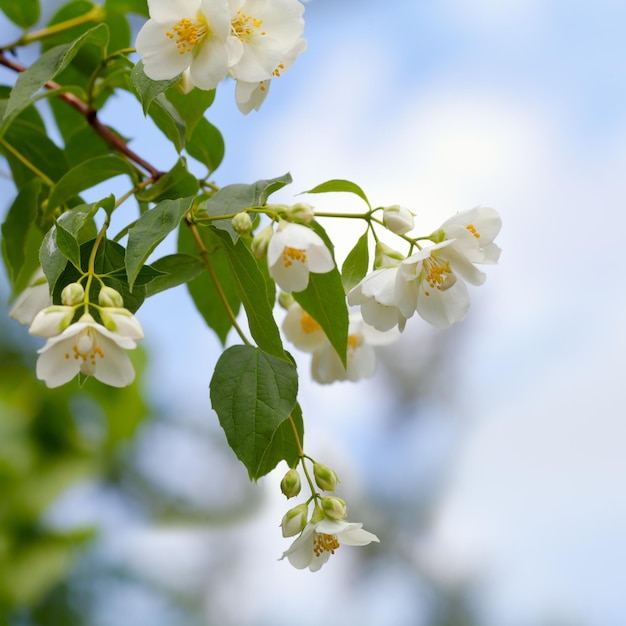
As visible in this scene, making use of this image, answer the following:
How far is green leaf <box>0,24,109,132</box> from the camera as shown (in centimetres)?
70

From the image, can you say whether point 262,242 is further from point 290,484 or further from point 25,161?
point 25,161

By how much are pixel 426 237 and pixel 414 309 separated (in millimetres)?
60

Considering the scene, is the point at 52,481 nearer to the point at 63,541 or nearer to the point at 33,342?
the point at 63,541

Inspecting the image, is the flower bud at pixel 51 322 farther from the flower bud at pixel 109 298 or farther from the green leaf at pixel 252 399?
the green leaf at pixel 252 399

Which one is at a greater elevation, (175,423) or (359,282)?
(175,423)

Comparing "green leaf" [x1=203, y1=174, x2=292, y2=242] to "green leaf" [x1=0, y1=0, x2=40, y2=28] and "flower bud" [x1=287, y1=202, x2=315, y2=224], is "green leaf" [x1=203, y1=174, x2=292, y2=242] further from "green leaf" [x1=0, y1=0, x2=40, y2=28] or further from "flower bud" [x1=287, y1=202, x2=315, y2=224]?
"green leaf" [x1=0, y1=0, x2=40, y2=28]

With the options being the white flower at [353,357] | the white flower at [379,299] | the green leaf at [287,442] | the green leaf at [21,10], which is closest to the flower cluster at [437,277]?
the white flower at [379,299]

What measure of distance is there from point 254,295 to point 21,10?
624 millimetres

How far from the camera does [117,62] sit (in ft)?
2.76

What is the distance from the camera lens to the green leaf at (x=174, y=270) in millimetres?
681

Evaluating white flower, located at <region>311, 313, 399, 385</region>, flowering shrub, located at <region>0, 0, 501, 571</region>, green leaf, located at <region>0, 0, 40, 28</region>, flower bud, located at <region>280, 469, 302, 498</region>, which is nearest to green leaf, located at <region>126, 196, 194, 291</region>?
flowering shrub, located at <region>0, 0, 501, 571</region>

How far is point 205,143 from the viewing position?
864 mm

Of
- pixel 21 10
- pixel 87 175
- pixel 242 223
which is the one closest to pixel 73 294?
pixel 242 223

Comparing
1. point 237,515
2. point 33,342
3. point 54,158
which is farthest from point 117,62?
point 237,515
